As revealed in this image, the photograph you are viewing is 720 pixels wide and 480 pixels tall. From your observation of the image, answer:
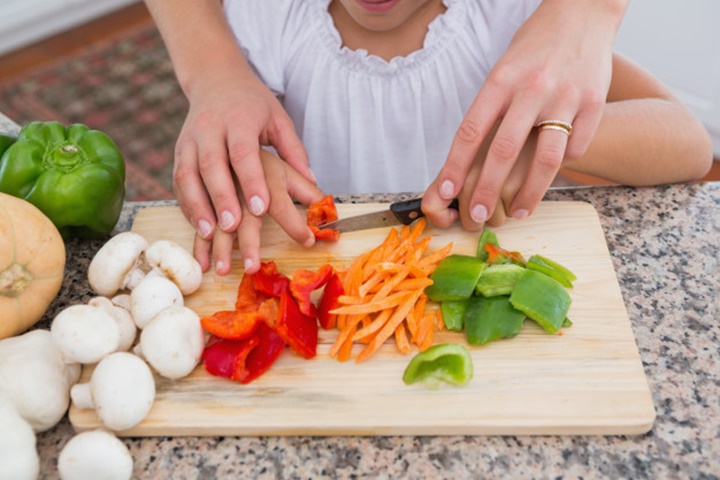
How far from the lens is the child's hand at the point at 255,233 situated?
1167 millimetres

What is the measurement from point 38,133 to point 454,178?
28.5 inches

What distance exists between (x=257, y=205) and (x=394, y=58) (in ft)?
1.81

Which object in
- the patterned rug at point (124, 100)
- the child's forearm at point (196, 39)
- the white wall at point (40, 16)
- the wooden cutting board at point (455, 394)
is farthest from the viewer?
the white wall at point (40, 16)

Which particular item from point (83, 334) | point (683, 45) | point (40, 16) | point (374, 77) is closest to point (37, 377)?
point (83, 334)

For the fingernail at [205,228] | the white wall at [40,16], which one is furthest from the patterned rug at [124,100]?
the fingernail at [205,228]

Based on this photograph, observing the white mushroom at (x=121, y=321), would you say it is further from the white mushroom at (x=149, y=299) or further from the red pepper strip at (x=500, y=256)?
the red pepper strip at (x=500, y=256)

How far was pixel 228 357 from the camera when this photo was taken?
100 centimetres

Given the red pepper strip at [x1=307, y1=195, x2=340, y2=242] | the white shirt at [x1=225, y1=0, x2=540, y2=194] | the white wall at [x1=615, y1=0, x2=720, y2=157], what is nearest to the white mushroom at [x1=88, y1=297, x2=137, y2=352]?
the red pepper strip at [x1=307, y1=195, x2=340, y2=242]

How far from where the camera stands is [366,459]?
3.02 ft

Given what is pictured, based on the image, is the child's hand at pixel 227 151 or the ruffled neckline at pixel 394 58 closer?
the child's hand at pixel 227 151

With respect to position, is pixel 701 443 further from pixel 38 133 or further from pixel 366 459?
pixel 38 133

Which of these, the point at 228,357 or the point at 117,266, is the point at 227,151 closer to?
the point at 117,266

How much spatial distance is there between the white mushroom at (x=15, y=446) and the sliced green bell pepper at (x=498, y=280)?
2.11ft

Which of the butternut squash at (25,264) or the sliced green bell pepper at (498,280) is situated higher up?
the butternut squash at (25,264)
